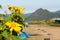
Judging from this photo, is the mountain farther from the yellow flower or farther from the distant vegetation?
the yellow flower

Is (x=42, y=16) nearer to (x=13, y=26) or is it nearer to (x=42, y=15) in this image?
(x=42, y=15)

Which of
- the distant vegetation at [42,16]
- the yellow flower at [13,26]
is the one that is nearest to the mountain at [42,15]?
the distant vegetation at [42,16]

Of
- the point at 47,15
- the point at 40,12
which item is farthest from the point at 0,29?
the point at 40,12

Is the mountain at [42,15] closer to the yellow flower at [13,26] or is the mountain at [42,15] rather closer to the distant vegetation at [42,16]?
the distant vegetation at [42,16]

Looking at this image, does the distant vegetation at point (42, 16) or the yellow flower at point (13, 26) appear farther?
the distant vegetation at point (42, 16)

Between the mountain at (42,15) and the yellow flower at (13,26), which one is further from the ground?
the yellow flower at (13,26)

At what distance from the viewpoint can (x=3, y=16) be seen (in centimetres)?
211

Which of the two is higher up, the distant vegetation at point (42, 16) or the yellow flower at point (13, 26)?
the yellow flower at point (13, 26)

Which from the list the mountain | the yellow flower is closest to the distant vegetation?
the mountain

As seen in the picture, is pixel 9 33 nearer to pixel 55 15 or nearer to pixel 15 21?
pixel 15 21

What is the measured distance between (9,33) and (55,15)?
42.3 m

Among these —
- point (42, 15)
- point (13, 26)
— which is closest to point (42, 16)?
point (42, 15)

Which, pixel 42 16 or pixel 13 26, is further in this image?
pixel 42 16

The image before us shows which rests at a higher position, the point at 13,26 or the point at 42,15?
the point at 13,26
